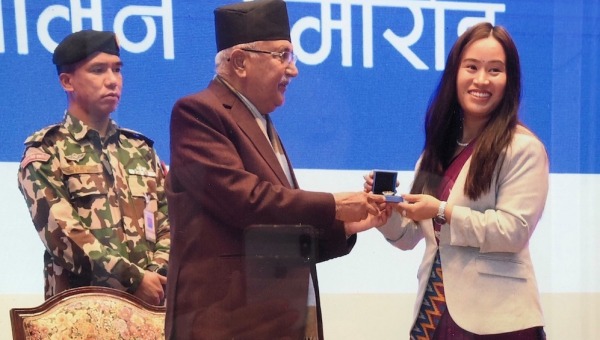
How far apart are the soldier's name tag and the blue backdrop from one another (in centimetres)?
16

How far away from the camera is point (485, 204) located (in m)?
1.69

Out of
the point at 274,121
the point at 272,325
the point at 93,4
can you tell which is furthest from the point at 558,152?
the point at 93,4

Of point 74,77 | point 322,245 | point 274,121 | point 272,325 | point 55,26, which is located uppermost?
point 55,26

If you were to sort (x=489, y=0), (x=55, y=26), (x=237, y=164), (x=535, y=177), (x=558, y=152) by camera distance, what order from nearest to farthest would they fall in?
(x=237, y=164) → (x=535, y=177) → (x=55, y=26) → (x=489, y=0) → (x=558, y=152)

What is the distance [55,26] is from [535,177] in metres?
1.20

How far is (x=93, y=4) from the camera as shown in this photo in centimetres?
187

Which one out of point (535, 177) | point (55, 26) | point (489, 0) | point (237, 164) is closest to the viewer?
point (237, 164)

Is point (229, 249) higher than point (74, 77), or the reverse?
point (74, 77)

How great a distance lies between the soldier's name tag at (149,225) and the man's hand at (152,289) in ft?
0.29

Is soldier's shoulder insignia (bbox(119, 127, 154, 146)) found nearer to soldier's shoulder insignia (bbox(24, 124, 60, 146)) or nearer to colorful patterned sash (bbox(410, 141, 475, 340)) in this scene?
soldier's shoulder insignia (bbox(24, 124, 60, 146))

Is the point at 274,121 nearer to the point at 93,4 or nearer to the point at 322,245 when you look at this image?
the point at 322,245

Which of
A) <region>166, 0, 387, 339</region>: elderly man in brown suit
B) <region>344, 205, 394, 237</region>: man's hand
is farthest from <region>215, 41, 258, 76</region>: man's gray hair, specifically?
<region>344, 205, 394, 237</region>: man's hand

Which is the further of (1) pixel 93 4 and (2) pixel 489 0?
(2) pixel 489 0

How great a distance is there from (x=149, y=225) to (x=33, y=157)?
330 millimetres
